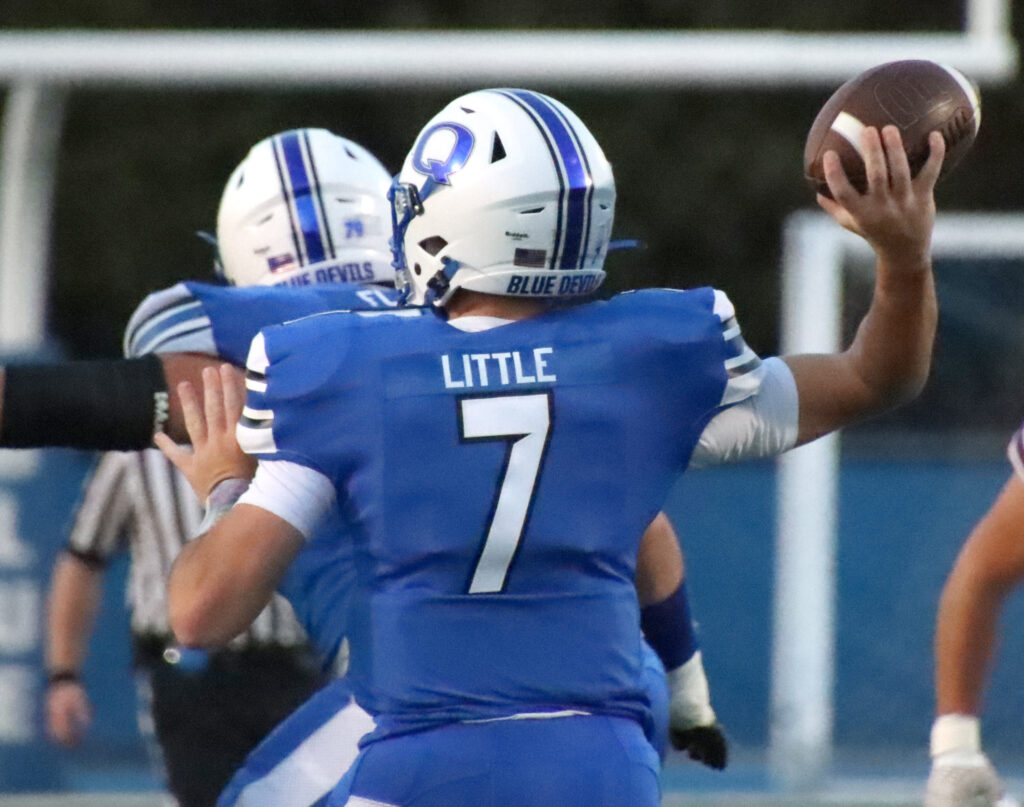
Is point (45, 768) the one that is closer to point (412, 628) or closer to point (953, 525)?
point (953, 525)

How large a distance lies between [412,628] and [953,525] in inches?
238

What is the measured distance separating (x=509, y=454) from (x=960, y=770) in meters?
1.19

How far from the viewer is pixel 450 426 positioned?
2459mm

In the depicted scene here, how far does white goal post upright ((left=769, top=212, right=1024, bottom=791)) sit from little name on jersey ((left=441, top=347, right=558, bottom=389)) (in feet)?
15.8

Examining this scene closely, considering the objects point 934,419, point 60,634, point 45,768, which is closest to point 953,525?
point 934,419

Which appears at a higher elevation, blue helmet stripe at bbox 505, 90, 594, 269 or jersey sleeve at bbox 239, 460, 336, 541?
blue helmet stripe at bbox 505, 90, 594, 269

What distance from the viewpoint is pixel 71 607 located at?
16.2 feet

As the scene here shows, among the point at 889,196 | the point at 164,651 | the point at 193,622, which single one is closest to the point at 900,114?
the point at 889,196

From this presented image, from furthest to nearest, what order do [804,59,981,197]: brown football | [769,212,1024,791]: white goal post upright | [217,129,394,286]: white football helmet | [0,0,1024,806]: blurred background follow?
[0,0,1024,806]: blurred background → [769,212,1024,791]: white goal post upright → [217,129,394,286]: white football helmet → [804,59,981,197]: brown football

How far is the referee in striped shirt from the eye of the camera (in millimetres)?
4176

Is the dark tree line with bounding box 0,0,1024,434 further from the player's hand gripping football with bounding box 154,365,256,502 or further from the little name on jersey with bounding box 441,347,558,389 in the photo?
the little name on jersey with bounding box 441,347,558,389

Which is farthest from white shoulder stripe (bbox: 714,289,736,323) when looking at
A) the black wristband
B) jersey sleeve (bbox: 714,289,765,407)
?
the black wristband

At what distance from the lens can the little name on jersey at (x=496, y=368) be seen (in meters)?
2.47

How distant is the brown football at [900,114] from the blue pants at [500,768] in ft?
2.67
